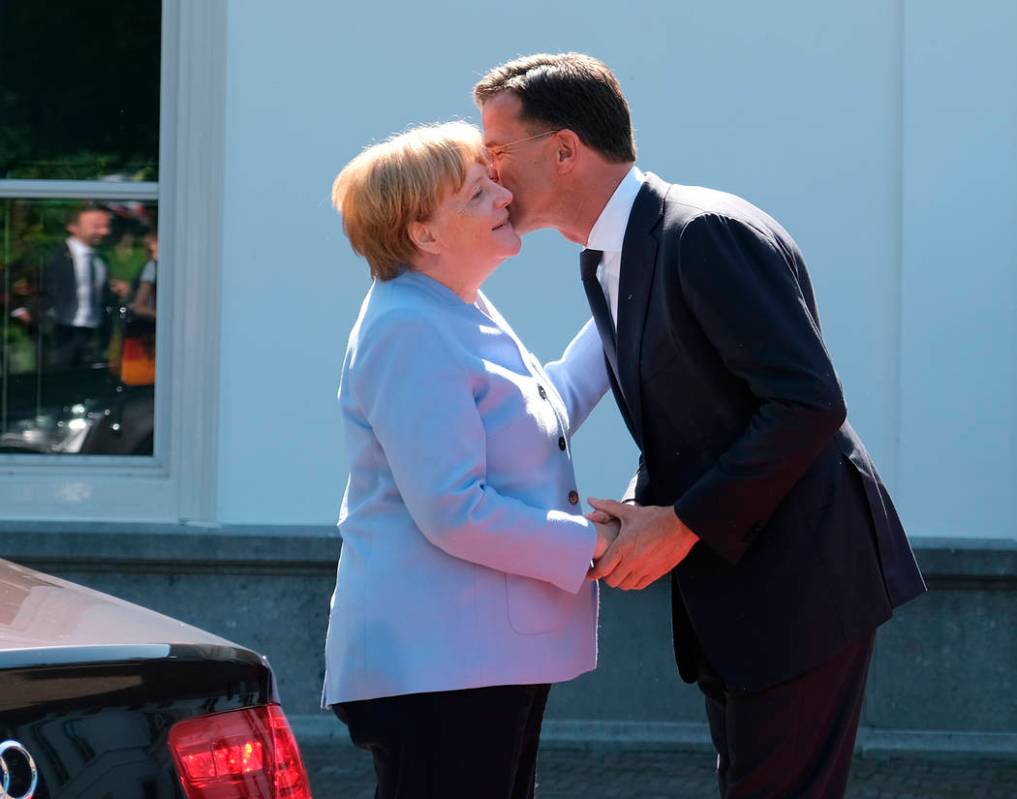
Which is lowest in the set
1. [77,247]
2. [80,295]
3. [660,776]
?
[660,776]

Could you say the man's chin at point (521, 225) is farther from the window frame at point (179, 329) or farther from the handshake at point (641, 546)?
the window frame at point (179, 329)

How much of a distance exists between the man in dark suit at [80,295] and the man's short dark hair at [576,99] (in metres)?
3.41

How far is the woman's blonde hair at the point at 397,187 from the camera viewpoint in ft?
8.89

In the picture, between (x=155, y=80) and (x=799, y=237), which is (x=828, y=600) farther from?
(x=155, y=80)

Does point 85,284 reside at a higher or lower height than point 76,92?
lower

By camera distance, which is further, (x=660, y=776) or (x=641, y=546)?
(x=660, y=776)

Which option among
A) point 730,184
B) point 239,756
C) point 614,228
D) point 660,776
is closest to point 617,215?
point 614,228

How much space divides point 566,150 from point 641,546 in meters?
0.77

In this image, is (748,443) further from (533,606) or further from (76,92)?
(76,92)

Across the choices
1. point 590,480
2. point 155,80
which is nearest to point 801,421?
point 590,480

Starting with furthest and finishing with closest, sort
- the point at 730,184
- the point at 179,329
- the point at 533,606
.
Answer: the point at 179,329, the point at 730,184, the point at 533,606

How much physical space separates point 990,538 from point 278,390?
2.70 meters

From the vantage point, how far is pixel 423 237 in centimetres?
274

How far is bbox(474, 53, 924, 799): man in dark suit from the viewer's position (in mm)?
2611
